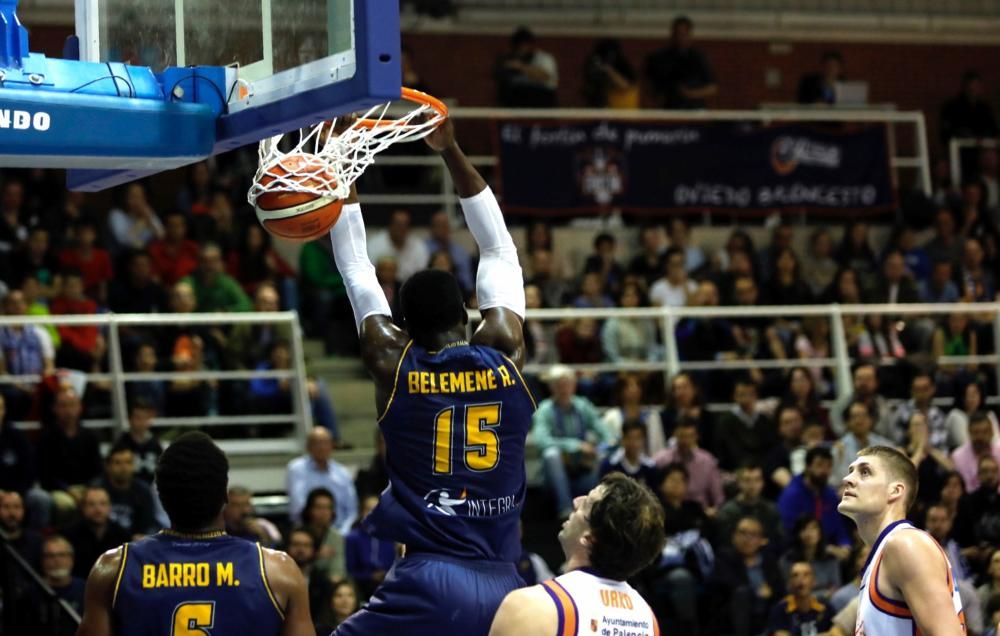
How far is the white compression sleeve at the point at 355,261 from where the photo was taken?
6031mm

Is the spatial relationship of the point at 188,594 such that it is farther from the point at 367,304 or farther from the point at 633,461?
the point at 633,461

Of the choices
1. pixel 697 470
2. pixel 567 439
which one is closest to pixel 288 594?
pixel 567 439

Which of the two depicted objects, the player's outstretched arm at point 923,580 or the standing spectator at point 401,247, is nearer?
the player's outstretched arm at point 923,580

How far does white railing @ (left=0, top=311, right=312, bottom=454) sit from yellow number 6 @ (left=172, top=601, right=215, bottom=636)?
25.1ft

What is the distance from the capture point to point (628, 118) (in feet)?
59.7

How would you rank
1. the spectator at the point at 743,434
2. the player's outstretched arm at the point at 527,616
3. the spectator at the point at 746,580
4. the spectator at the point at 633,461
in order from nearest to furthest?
the player's outstretched arm at the point at 527,616 → the spectator at the point at 746,580 → the spectator at the point at 633,461 → the spectator at the point at 743,434

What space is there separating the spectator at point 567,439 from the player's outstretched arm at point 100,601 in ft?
25.4

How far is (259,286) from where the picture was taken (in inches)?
585

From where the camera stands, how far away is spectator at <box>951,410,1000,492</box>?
13633 millimetres

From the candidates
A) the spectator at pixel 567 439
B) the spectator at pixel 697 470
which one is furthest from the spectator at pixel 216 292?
the spectator at pixel 697 470

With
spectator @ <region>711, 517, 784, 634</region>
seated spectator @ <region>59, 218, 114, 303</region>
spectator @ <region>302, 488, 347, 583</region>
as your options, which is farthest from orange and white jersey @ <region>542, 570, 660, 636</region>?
seated spectator @ <region>59, 218, 114, 303</region>

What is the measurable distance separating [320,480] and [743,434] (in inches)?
136

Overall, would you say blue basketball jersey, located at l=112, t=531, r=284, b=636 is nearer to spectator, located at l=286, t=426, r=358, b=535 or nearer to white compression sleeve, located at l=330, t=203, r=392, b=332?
white compression sleeve, located at l=330, t=203, r=392, b=332

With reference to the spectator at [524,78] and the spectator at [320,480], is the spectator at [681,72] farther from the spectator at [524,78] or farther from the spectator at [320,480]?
the spectator at [320,480]
